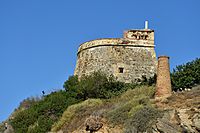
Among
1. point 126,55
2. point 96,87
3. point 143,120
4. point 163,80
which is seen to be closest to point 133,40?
point 126,55

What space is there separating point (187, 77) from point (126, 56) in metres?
7.80

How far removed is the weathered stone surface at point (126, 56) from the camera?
42.1 meters

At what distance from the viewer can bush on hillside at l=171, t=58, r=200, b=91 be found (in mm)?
35812

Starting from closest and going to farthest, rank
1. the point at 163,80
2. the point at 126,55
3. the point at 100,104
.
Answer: the point at 163,80, the point at 100,104, the point at 126,55

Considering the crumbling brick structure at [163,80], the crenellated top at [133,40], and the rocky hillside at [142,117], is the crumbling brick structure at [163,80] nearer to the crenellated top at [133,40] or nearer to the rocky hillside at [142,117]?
the rocky hillside at [142,117]

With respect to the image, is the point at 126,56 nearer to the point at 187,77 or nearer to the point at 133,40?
the point at 133,40

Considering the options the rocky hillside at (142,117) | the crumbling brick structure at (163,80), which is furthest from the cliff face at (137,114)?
the crumbling brick structure at (163,80)

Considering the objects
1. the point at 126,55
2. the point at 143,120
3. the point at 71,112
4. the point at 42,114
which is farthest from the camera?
the point at 126,55

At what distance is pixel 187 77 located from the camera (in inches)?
1419

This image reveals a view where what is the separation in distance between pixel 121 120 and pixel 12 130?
12901 mm

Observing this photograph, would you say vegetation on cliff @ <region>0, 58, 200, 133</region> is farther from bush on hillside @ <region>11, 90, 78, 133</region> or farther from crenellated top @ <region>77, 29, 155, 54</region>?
crenellated top @ <region>77, 29, 155, 54</region>

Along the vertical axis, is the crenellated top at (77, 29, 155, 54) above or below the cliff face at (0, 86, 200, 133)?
above

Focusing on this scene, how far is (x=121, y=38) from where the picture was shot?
43031 mm

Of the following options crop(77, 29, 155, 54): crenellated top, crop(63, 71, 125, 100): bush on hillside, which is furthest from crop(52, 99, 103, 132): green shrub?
crop(77, 29, 155, 54): crenellated top
